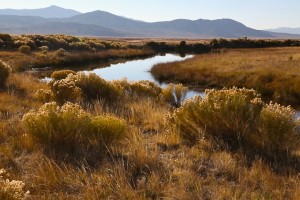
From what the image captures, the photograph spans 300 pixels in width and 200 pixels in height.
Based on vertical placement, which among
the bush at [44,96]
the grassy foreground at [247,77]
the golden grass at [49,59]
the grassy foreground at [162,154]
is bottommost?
the golden grass at [49,59]

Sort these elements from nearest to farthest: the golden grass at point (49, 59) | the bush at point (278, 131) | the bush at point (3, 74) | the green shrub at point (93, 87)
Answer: the bush at point (278, 131)
the green shrub at point (93, 87)
the bush at point (3, 74)
the golden grass at point (49, 59)

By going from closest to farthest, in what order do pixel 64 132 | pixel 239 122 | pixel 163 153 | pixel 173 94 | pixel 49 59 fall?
pixel 64 132, pixel 163 153, pixel 239 122, pixel 173 94, pixel 49 59

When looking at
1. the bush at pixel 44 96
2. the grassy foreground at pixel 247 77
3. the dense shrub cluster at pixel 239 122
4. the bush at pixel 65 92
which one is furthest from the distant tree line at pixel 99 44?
the dense shrub cluster at pixel 239 122

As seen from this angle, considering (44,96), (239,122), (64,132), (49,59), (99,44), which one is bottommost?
(49,59)

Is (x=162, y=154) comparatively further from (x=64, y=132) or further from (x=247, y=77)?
(x=247, y=77)

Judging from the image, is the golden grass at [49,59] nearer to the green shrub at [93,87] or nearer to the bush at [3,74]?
the bush at [3,74]

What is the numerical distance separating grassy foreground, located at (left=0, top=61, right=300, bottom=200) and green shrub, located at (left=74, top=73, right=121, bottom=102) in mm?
3264

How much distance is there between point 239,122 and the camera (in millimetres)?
6594

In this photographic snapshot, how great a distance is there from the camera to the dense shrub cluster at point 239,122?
6.14 m

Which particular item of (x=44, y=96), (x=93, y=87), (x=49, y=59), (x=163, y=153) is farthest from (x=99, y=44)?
(x=163, y=153)

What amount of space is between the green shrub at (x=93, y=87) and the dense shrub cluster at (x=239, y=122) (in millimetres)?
4461

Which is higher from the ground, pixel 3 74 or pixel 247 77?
pixel 3 74

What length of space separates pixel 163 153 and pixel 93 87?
5477 millimetres

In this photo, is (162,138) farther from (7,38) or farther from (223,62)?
(7,38)
